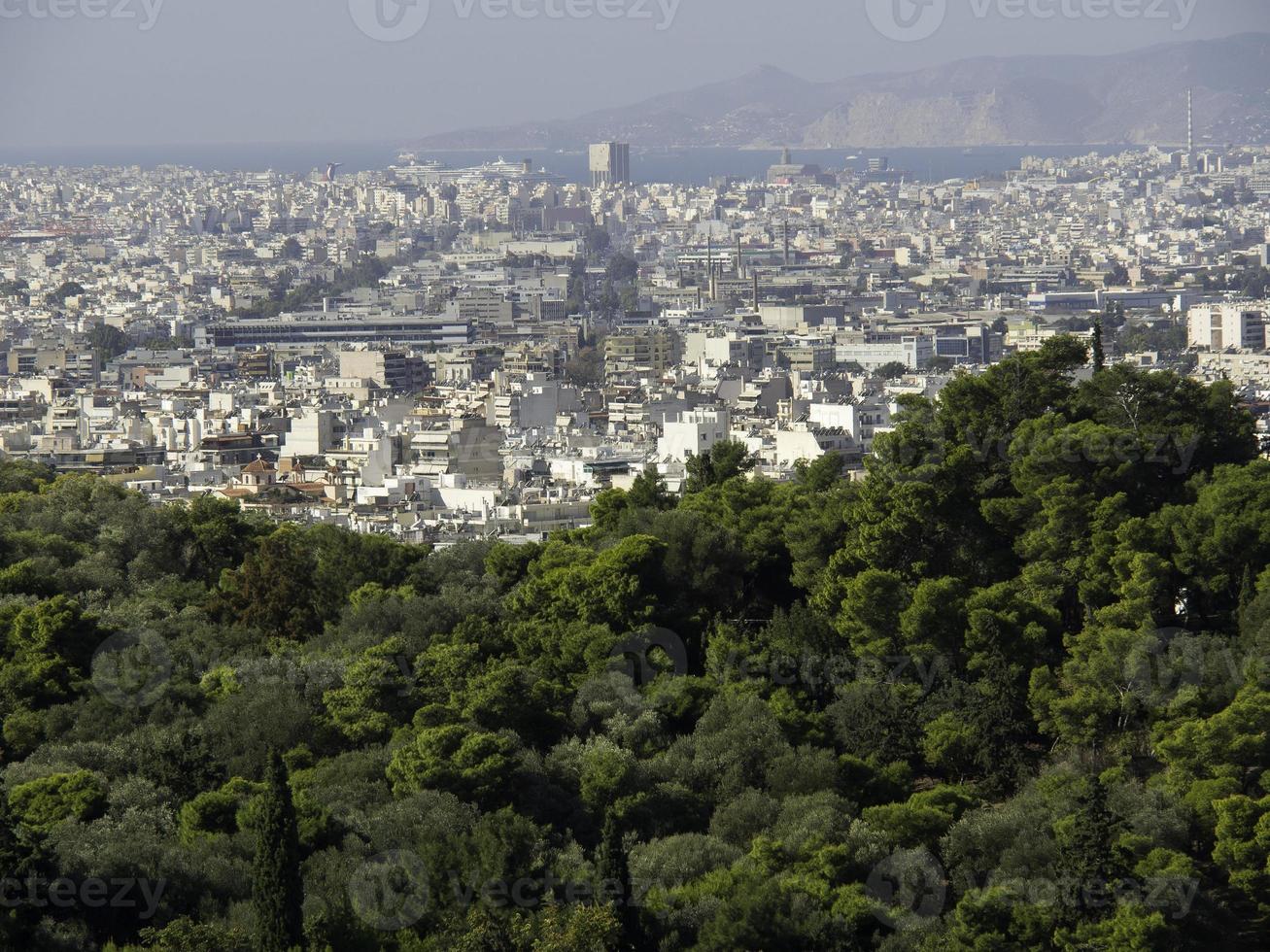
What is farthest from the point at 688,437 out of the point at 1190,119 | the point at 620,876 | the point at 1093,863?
the point at 1190,119

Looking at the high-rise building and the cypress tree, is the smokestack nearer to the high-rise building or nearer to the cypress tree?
the high-rise building

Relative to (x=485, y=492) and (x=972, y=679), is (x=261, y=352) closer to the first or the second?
(x=485, y=492)

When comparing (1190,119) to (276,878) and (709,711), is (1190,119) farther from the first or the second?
(276,878)

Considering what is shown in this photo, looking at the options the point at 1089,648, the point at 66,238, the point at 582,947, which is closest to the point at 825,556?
the point at 1089,648

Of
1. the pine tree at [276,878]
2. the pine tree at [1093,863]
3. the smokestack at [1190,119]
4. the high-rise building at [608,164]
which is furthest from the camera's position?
the high-rise building at [608,164]

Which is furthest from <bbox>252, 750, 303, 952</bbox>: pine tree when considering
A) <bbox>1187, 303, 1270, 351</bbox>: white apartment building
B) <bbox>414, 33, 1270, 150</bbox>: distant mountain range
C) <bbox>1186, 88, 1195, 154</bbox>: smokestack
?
<bbox>414, 33, 1270, 150</bbox>: distant mountain range

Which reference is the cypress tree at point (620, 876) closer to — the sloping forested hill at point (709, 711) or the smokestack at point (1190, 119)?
the sloping forested hill at point (709, 711)

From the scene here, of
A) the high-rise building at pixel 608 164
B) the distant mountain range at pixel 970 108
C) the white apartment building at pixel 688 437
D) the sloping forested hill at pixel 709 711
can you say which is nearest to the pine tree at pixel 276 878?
the sloping forested hill at pixel 709 711
